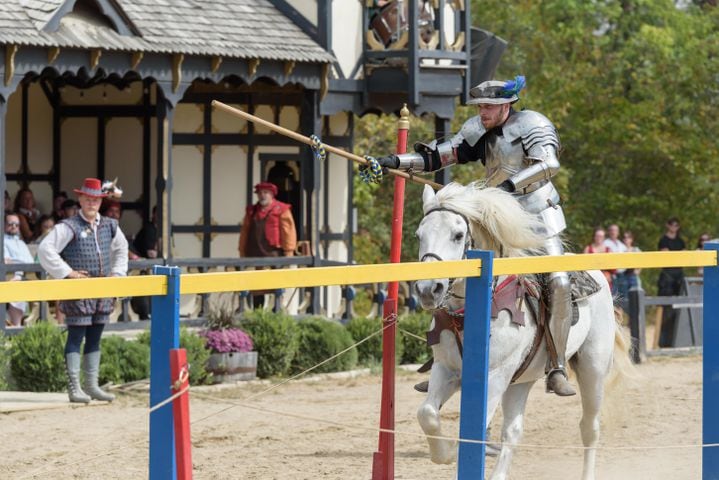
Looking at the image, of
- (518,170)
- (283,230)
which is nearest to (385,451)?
(518,170)

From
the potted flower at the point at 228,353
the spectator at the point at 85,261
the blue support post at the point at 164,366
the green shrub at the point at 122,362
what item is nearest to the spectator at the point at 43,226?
the potted flower at the point at 228,353

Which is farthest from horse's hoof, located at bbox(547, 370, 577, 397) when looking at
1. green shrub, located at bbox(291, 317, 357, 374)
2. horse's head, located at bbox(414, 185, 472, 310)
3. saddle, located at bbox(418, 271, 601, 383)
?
green shrub, located at bbox(291, 317, 357, 374)

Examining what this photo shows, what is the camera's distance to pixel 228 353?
46.1 ft

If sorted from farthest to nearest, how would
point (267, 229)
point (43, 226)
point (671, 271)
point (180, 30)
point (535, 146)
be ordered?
point (671, 271) < point (267, 229) < point (43, 226) < point (180, 30) < point (535, 146)

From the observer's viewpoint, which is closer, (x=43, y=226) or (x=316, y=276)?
(x=316, y=276)

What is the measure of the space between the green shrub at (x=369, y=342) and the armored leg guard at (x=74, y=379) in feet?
13.7

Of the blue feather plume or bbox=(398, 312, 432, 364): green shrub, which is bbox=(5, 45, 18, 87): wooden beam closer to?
bbox=(398, 312, 432, 364): green shrub

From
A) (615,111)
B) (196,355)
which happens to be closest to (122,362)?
(196,355)

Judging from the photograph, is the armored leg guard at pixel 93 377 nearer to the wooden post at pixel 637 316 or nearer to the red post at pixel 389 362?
the red post at pixel 389 362

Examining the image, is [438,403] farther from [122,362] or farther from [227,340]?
[227,340]

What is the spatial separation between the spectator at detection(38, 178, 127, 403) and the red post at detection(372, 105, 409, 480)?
144 inches

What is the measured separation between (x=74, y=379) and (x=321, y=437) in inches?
92.0

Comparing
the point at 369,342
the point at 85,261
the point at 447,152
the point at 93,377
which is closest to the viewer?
the point at 447,152

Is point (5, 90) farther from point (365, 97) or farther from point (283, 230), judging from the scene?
point (365, 97)
